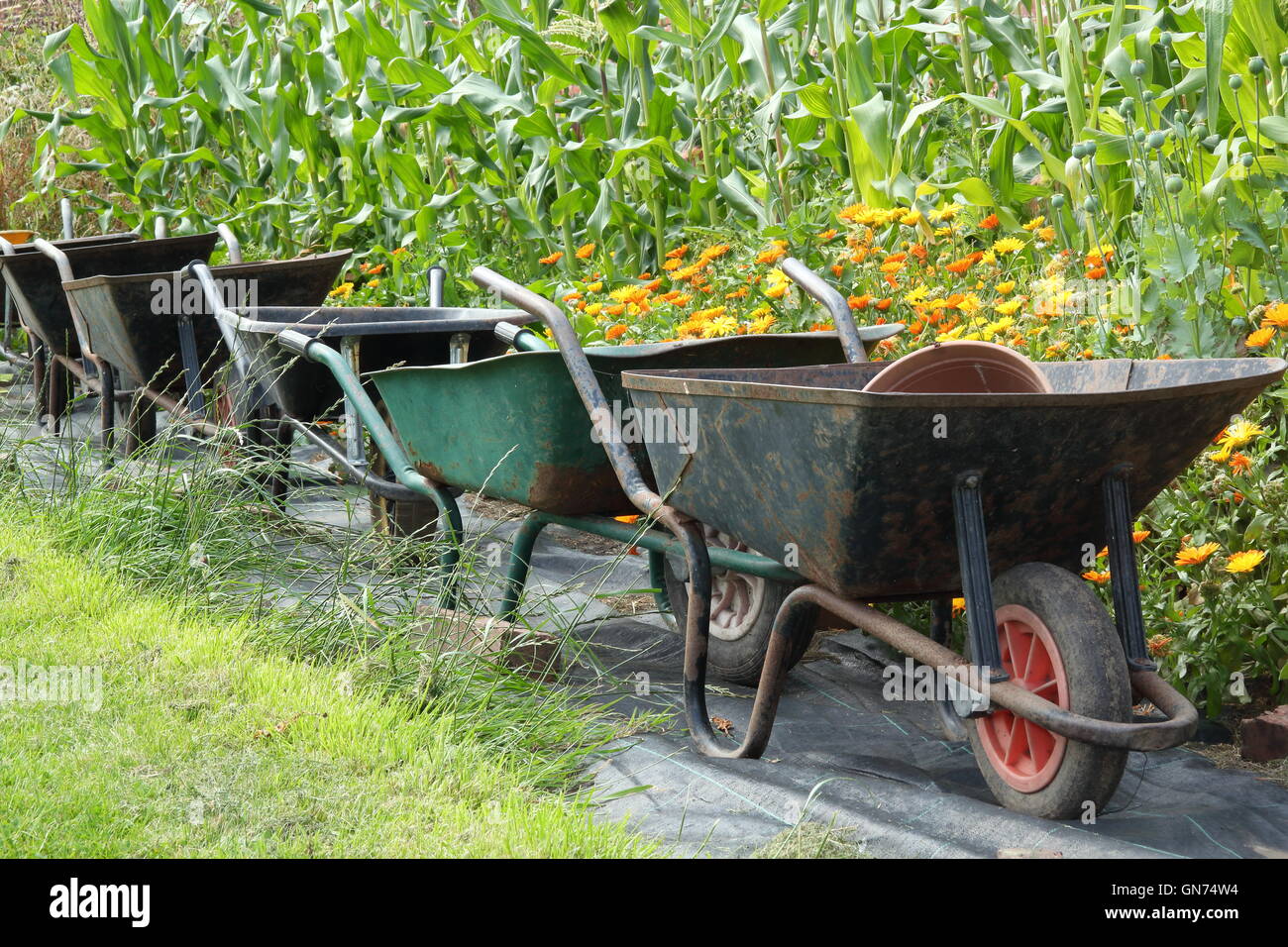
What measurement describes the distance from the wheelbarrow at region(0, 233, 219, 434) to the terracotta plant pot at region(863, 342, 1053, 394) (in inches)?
145

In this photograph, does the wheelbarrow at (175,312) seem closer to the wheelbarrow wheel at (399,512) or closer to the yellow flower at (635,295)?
the wheelbarrow wheel at (399,512)

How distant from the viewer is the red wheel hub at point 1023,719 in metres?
1.91

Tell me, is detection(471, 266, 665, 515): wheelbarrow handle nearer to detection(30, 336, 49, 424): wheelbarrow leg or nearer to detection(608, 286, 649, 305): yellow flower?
detection(608, 286, 649, 305): yellow flower

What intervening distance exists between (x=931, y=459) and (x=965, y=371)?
344 millimetres

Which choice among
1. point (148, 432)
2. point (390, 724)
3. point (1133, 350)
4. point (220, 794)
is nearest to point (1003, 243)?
point (1133, 350)

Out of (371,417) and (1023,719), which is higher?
(371,417)

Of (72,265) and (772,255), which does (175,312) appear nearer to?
(72,265)

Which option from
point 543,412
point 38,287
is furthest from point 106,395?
point 543,412

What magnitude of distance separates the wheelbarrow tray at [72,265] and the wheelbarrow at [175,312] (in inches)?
20.7

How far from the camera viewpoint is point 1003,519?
1.95m

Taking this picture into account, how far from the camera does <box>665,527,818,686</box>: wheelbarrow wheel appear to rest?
9.32ft

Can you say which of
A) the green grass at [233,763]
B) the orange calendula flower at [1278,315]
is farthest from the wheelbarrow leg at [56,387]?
the orange calendula flower at [1278,315]

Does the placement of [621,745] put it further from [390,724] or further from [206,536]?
[206,536]

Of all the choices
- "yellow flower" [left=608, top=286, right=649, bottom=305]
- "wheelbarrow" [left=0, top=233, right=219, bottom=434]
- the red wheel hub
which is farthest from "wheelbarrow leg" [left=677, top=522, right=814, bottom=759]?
"wheelbarrow" [left=0, top=233, right=219, bottom=434]
